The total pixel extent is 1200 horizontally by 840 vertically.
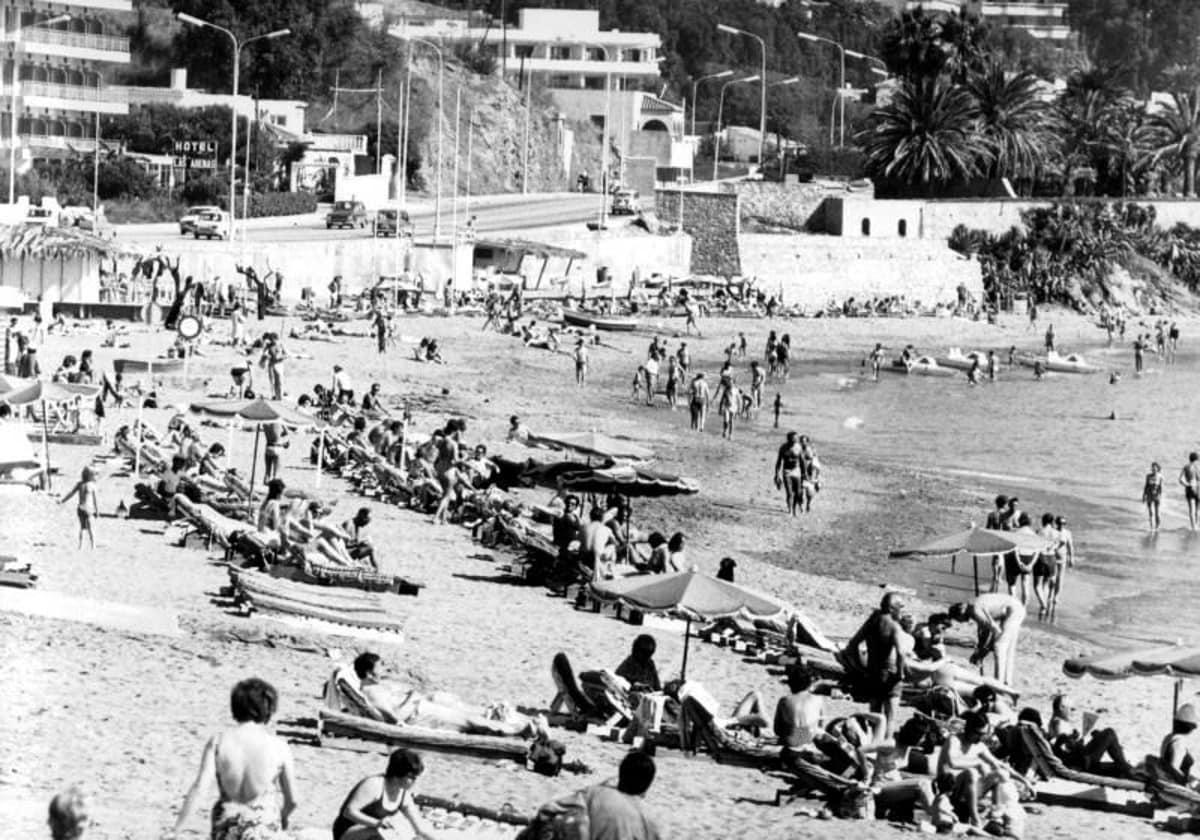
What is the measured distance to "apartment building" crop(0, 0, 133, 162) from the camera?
61.0m

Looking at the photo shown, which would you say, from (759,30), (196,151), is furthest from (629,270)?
(759,30)

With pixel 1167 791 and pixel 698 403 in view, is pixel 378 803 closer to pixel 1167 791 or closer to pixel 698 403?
pixel 1167 791

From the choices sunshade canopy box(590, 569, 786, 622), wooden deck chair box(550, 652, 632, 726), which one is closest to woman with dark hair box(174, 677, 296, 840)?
wooden deck chair box(550, 652, 632, 726)

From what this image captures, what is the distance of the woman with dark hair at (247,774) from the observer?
840cm

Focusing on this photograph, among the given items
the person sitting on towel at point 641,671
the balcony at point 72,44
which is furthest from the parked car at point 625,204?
the person sitting on towel at point 641,671

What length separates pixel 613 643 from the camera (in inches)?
658

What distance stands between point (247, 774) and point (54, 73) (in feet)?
190

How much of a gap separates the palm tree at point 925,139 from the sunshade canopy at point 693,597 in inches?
2330

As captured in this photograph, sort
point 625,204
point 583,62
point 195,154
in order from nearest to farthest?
point 195,154
point 625,204
point 583,62

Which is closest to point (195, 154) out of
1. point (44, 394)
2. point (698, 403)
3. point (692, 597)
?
point (698, 403)

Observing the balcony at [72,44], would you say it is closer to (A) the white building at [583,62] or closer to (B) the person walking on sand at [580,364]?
(B) the person walking on sand at [580,364]

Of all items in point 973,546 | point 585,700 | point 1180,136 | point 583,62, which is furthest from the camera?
point 583,62

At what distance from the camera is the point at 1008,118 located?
77.1 meters

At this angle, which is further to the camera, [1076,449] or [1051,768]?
[1076,449]
